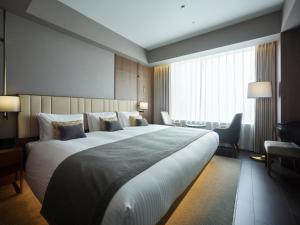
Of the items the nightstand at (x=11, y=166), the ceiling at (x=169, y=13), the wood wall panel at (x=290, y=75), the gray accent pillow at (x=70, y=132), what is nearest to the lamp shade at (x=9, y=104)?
the nightstand at (x=11, y=166)

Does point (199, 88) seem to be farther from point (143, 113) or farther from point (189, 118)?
point (143, 113)

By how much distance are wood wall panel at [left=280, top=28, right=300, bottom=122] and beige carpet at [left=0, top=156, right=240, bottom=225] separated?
69.7 inches

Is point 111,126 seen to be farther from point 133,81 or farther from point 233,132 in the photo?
point 233,132

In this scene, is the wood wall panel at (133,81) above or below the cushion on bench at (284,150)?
above

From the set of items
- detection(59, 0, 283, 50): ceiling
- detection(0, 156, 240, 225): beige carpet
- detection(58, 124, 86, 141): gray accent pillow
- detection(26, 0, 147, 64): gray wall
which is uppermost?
detection(59, 0, 283, 50): ceiling

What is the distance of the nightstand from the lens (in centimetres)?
199

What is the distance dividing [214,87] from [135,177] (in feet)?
13.8

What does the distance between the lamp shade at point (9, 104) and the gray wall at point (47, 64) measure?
0.40m

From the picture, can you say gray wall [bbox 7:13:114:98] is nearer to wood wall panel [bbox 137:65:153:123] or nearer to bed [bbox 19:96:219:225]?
bed [bbox 19:96:219:225]

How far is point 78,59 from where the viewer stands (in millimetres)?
3365

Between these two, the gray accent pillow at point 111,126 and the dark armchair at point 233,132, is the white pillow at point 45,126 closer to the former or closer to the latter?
the gray accent pillow at point 111,126

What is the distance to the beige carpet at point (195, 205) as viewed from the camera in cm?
161

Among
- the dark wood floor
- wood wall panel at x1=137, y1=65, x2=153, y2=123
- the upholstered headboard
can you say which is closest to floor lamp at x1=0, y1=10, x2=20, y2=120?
the upholstered headboard

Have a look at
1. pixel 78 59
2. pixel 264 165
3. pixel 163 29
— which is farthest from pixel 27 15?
pixel 264 165
